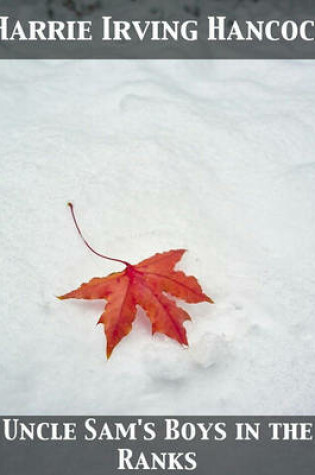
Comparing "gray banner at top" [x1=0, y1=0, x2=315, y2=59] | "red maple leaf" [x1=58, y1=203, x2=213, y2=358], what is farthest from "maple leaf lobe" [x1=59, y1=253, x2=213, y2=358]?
"gray banner at top" [x1=0, y1=0, x2=315, y2=59]

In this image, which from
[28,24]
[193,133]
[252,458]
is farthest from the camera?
[28,24]

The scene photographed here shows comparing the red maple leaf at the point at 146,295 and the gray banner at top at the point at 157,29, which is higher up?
the gray banner at top at the point at 157,29

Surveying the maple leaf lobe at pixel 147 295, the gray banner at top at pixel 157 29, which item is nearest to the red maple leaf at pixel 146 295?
the maple leaf lobe at pixel 147 295

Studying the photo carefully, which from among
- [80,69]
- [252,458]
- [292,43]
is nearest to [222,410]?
[252,458]

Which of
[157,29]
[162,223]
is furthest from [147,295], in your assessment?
[157,29]

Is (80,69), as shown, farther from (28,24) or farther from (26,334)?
(26,334)

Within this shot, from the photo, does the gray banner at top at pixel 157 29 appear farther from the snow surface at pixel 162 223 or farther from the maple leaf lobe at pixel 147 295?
the maple leaf lobe at pixel 147 295

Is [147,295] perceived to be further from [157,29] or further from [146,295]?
[157,29]
